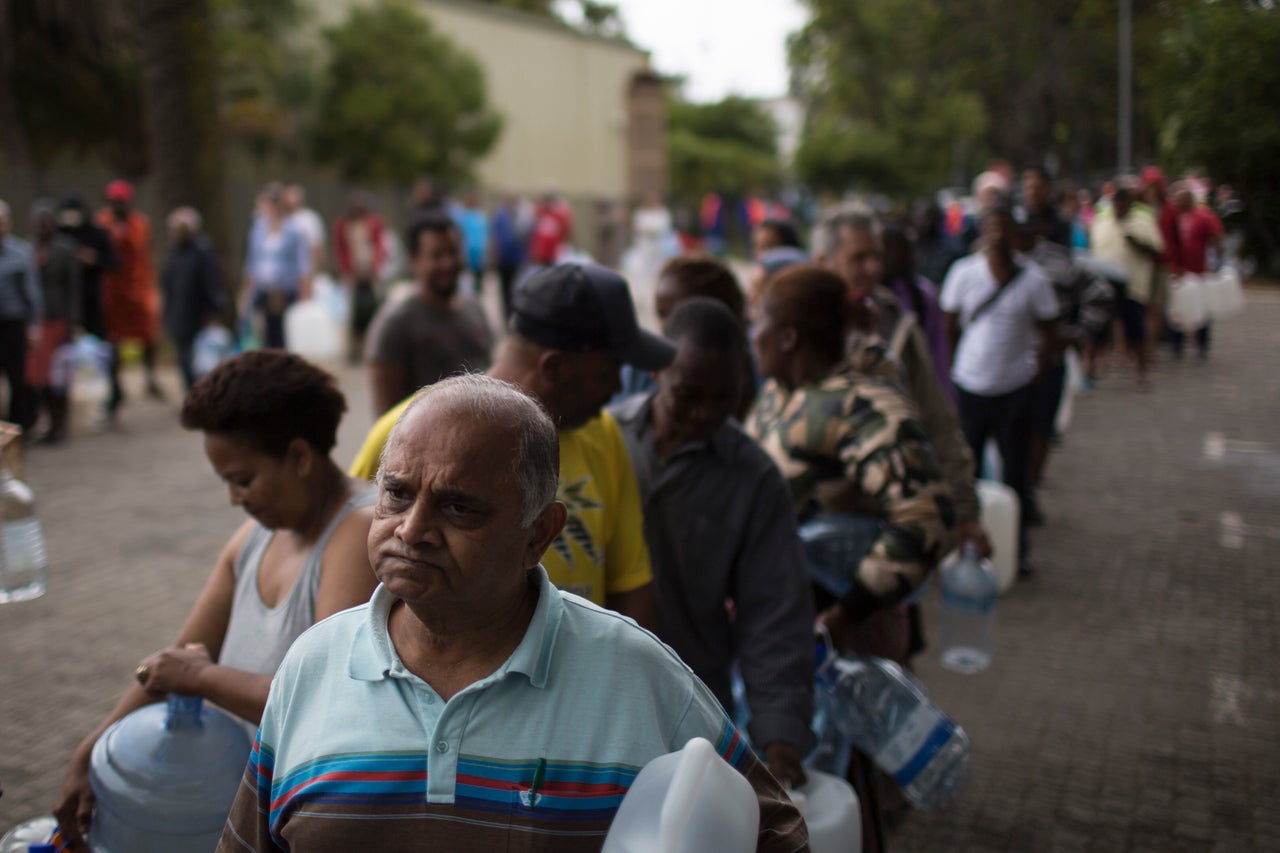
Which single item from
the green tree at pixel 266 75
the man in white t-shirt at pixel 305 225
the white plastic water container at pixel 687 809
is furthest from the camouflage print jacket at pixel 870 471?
the green tree at pixel 266 75

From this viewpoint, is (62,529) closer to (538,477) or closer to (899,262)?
(899,262)

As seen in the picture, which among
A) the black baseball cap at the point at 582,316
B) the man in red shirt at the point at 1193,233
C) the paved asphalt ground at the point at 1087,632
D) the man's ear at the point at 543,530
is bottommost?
the paved asphalt ground at the point at 1087,632

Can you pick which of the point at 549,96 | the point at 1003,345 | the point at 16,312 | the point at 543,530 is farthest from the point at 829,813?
the point at 549,96

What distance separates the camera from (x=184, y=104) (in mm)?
13445

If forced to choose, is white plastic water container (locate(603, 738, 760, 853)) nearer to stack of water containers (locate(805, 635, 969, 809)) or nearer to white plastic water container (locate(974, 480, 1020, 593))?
stack of water containers (locate(805, 635, 969, 809))

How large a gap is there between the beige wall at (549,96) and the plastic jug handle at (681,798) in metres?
31.9

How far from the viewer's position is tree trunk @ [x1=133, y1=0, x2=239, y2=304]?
13.2 m

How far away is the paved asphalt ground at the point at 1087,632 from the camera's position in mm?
4109

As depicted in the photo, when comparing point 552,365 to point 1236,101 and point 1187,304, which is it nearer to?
point 1236,101

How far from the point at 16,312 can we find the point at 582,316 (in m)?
8.21

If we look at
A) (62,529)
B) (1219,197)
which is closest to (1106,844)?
(1219,197)

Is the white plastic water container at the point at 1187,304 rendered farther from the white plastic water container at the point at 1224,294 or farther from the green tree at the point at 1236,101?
the green tree at the point at 1236,101

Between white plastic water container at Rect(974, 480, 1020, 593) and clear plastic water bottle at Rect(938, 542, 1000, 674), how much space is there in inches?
33.3

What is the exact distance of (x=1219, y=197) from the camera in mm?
4422
